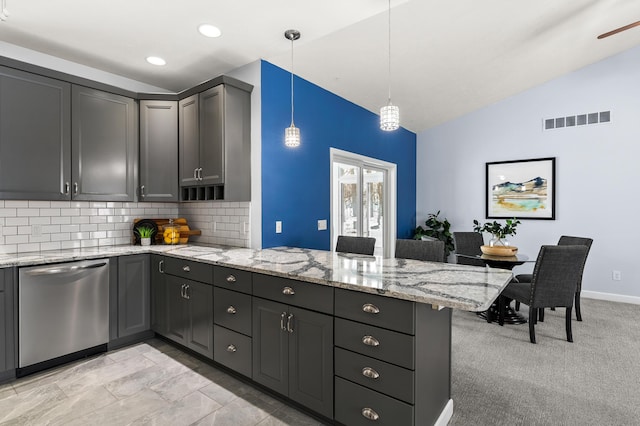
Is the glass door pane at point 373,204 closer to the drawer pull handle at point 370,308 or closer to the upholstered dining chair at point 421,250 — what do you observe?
the upholstered dining chair at point 421,250

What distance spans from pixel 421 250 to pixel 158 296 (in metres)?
2.47

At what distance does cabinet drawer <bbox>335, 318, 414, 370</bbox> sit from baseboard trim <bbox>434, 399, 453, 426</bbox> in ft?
2.01

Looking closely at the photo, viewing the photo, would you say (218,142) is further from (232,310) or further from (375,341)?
(375,341)

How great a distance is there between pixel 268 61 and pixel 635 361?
431 cm

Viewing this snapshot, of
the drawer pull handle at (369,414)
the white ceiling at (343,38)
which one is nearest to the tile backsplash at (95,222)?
the white ceiling at (343,38)

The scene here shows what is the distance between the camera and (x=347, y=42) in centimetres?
323

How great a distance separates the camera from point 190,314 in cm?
291

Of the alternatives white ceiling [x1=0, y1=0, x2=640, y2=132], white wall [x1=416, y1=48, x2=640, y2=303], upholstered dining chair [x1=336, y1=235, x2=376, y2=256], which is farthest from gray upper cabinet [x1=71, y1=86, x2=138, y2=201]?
white wall [x1=416, y1=48, x2=640, y2=303]

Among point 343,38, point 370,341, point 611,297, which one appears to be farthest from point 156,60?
point 611,297

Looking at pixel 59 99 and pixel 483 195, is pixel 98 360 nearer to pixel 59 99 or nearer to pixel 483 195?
pixel 59 99

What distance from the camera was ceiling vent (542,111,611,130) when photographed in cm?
481

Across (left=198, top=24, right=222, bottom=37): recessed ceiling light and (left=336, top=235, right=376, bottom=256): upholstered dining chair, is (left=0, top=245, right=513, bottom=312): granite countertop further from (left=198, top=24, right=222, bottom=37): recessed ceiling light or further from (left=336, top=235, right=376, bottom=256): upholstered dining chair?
(left=198, top=24, right=222, bottom=37): recessed ceiling light

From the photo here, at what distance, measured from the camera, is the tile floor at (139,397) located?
212 cm

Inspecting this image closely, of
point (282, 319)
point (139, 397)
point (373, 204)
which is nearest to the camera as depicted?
point (282, 319)
